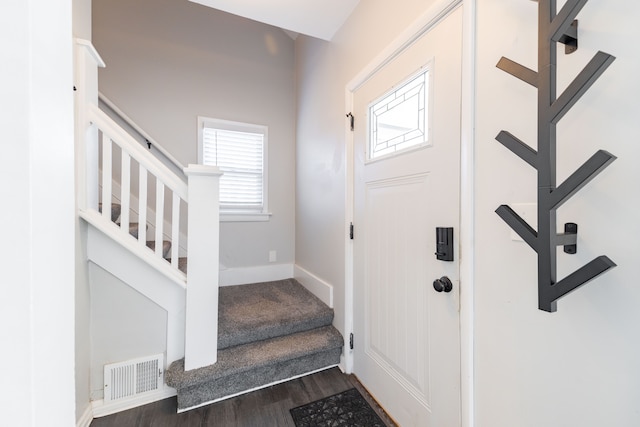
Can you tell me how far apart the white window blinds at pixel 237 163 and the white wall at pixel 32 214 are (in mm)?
2615

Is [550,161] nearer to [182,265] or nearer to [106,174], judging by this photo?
[106,174]

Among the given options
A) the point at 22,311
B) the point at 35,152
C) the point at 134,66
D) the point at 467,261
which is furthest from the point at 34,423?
the point at 134,66

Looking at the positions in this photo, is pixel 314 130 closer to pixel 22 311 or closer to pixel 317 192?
pixel 317 192

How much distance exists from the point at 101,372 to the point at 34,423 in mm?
1690

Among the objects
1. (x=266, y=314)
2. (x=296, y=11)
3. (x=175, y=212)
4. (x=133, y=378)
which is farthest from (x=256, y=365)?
(x=296, y=11)

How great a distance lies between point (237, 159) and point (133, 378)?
2.19 metres

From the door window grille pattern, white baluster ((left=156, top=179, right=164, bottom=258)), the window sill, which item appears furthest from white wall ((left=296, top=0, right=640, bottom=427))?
the window sill

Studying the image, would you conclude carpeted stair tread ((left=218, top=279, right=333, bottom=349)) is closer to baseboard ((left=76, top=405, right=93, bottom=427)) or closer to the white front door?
the white front door

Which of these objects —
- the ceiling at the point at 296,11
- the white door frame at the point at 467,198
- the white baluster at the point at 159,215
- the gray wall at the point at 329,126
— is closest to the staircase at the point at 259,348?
the gray wall at the point at 329,126

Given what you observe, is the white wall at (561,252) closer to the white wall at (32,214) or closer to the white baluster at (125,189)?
the white wall at (32,214)

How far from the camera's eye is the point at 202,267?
1.61m

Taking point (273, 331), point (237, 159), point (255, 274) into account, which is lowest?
point (273, 331)

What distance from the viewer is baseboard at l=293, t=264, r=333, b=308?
2166mm

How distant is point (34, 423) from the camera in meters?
0.32
